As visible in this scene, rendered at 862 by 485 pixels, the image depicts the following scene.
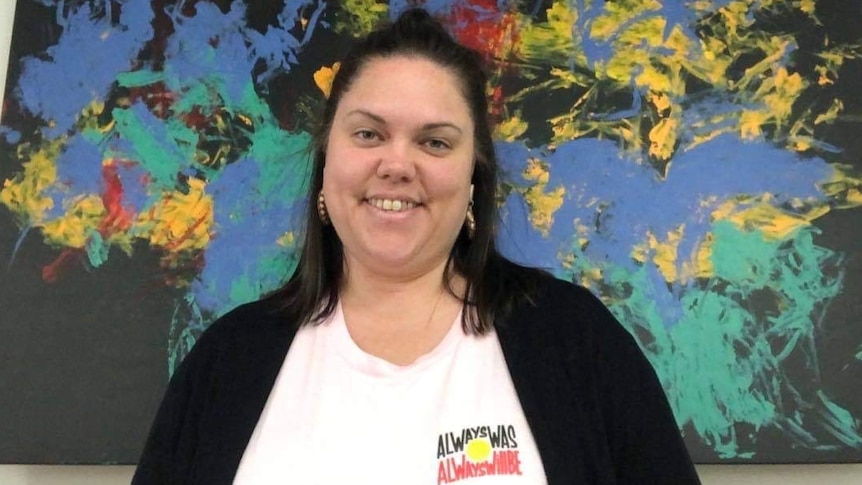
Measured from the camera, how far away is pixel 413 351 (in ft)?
3.27

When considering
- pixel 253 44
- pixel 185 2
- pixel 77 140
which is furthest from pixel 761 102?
pixel 77 140

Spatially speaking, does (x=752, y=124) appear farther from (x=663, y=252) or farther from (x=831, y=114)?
(x=663, y=252)

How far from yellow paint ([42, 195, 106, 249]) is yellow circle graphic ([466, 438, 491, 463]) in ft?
2.62

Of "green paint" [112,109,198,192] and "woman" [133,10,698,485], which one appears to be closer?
"woman" [133,10,698,485]

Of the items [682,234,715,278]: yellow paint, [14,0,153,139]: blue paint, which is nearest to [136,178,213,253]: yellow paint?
[14,0,153,139]: blue paint

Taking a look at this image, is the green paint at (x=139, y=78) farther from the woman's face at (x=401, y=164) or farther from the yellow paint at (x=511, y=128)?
the yellow paint at (x=511, y=128)

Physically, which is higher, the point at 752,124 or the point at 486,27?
the point at 486,27

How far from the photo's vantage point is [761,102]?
1.29 metres

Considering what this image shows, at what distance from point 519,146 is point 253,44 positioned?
0.52 metres

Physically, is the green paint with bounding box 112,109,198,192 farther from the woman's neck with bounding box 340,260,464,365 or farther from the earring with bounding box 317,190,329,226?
the woman's neck with bounding box 340,260,464,365

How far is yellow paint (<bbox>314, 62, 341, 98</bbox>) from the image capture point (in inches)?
51.9

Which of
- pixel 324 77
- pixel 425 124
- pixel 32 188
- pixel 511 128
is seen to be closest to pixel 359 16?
pixel 324 77

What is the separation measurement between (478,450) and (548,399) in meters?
0.11

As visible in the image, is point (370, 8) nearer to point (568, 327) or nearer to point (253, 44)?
point (253, 44)
